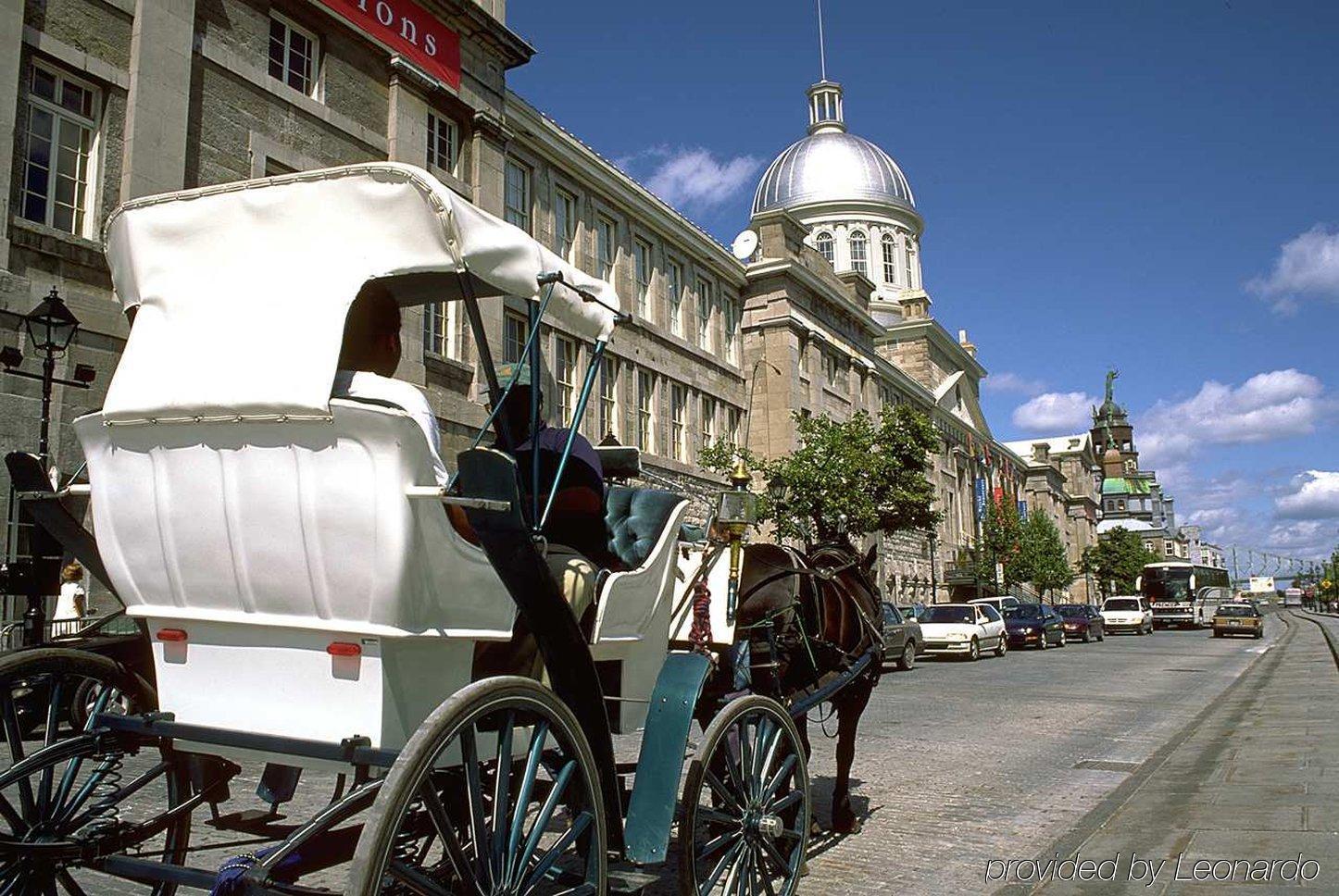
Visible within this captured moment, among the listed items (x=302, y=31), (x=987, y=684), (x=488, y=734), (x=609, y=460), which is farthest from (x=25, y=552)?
(x=987, y=684)

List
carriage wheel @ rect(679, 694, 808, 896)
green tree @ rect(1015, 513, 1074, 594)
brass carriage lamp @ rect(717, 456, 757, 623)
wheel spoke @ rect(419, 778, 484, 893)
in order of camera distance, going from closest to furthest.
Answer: wheel spoke @ rect(419, 778, 484, 893)
carriage wheel @ rect(679, 694, 808, 896)
brass carriage lamp @ rect(717, 456, 757, 623)
green tree @ rect(1015, 513, 1074, 594)

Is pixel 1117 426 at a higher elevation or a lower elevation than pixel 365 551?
higher

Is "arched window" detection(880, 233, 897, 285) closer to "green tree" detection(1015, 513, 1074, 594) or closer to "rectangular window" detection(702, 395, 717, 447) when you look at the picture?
"green tree" detection(1015, 513, 1074, 594)

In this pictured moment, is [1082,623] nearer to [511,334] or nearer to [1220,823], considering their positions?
[511,334]

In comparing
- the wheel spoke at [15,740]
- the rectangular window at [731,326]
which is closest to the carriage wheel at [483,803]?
the wheel spoke at [15,740]

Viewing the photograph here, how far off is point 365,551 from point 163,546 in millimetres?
800

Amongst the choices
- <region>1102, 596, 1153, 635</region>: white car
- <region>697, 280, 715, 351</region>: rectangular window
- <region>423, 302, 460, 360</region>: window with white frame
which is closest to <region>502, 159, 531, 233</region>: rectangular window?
<region>423, 302, 460, 360</region>: window with white frame

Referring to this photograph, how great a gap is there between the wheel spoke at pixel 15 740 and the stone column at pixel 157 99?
42.7 feet

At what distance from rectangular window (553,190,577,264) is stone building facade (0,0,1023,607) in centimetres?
7

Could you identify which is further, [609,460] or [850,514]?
[850,514]

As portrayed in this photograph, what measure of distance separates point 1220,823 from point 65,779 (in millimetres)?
6182

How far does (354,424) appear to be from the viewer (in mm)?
2988

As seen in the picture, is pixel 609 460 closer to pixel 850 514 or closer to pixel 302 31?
pixel 302 31

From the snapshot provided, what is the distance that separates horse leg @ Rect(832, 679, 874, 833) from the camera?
20.9ft
